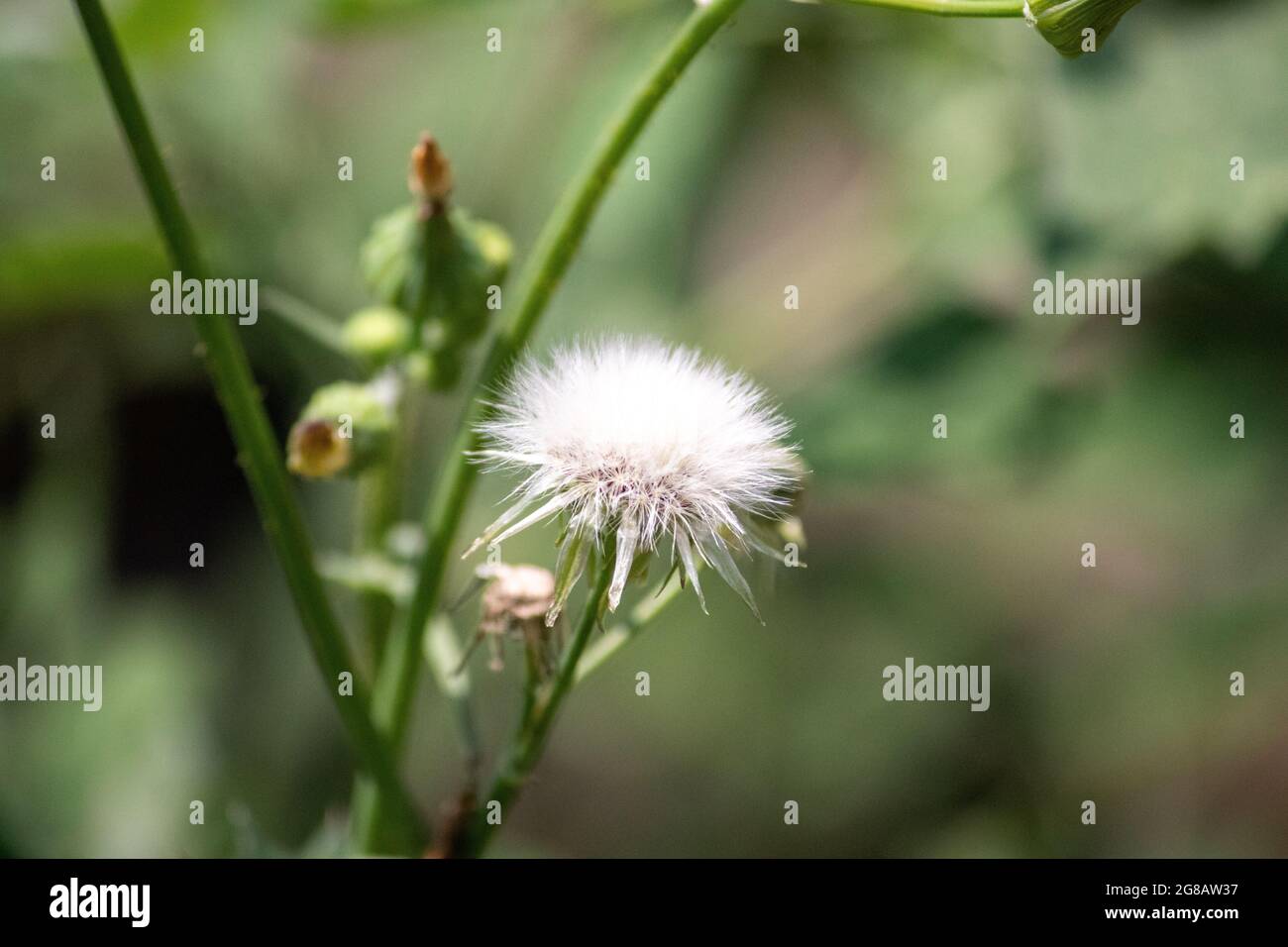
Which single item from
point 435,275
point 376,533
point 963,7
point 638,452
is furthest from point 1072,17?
point 376,533

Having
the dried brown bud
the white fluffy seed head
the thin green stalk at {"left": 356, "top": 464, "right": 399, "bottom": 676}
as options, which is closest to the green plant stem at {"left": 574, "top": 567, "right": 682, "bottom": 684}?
the white fluffy seed head

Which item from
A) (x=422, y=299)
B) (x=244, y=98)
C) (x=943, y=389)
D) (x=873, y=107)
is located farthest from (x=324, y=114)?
(x=422, y=299)

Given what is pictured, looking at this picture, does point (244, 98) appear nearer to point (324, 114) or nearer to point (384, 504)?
point (324, 114)

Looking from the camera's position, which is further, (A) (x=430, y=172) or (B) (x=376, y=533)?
(B) (x=376, y=533)

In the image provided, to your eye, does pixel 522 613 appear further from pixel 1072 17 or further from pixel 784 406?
pixel 784 406

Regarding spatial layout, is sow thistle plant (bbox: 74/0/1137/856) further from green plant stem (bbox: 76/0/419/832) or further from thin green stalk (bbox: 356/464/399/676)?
thin green stalk (bbox: 356/464/399/676)

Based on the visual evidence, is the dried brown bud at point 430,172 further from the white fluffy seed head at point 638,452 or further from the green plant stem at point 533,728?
the green plant stem at point 533,728

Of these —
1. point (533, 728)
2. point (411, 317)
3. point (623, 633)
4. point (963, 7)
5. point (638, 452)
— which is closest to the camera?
point (963, 7)

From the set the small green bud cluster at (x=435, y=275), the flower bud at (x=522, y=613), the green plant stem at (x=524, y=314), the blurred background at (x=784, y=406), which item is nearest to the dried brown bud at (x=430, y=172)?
the small green bud cluster at (x=435, y=275)
